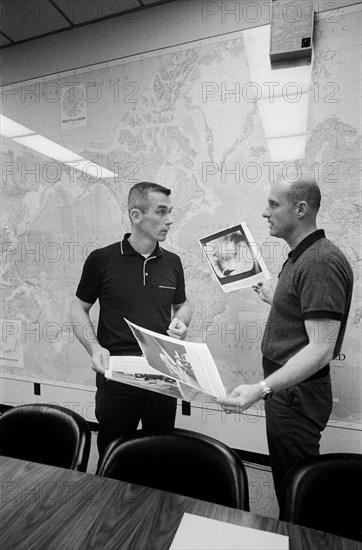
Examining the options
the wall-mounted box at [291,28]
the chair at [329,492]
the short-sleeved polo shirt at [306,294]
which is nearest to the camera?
the chair at [329,492]

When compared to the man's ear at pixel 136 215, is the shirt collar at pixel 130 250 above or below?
below

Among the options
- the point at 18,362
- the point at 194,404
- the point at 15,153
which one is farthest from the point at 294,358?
the point at 15,153

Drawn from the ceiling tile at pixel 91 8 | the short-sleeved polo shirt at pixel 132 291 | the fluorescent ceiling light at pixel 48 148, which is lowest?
the short-sleeved polo shirt at pixel 132 291

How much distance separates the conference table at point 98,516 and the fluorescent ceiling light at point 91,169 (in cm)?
165

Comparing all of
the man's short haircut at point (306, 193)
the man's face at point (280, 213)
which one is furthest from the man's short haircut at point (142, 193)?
the man's short haircut at point (306, 193)

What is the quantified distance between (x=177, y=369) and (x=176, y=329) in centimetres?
68

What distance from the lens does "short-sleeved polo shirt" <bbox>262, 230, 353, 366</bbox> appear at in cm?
136

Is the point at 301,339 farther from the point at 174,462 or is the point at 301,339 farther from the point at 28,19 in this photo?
the point at 28,19

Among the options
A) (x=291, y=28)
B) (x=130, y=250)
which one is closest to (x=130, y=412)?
(x=130, y=250)

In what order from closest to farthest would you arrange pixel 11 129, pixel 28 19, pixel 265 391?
pixel 265 391
pixel 28 19
pixel 11 129

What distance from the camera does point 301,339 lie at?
4.72 feet

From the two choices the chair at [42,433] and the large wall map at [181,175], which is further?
the large wall map at [181,175]

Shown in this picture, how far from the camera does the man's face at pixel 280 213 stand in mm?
1656

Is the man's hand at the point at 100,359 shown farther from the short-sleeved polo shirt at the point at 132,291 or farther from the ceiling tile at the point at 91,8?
the ceiling tile at the point at 91,8
